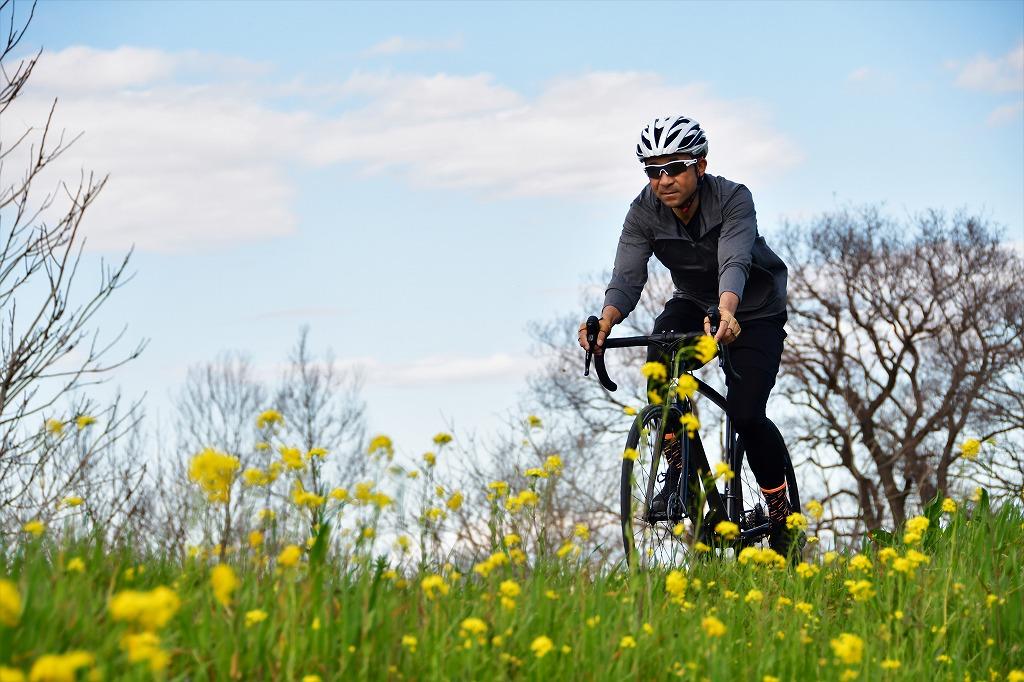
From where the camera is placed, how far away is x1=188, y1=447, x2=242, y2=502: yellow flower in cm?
275

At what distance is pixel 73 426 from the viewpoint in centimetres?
458

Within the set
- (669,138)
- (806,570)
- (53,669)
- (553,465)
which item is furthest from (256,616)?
(669,138)

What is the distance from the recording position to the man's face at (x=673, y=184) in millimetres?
5811

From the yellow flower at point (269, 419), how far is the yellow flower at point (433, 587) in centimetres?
77

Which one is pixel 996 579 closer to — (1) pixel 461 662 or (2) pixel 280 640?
(1) pixel 461 662

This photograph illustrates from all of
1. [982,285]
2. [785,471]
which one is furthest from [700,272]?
[982,285]

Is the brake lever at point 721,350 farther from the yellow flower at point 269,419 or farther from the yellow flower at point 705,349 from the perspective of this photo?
the yellow flower at point 269,419

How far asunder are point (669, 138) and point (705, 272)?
2.88 feet

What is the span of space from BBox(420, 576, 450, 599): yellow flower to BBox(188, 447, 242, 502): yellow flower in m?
0.64

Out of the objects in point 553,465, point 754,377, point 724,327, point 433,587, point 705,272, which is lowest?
point 433,587

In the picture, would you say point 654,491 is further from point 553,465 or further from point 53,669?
point 53,669

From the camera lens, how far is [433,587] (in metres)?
3.55

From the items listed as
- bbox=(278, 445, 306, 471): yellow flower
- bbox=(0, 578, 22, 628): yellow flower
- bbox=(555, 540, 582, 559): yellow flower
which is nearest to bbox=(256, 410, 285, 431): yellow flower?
bbox=(278, 445, 306, 471): yellow flower

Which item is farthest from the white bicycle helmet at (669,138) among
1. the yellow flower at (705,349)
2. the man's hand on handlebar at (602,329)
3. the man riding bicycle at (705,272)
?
the yellow flower at (705,349)
